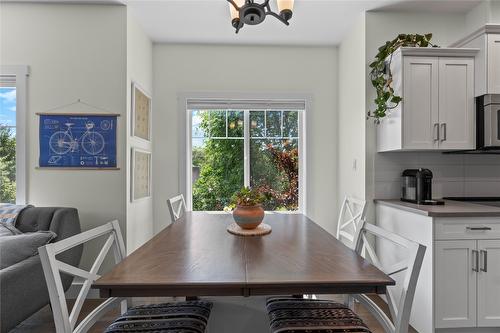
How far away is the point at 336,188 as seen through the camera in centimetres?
342

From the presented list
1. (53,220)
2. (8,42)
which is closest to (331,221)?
(53,220)

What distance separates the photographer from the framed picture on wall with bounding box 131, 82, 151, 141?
8.97 feet

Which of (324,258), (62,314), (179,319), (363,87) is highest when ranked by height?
(363,87)

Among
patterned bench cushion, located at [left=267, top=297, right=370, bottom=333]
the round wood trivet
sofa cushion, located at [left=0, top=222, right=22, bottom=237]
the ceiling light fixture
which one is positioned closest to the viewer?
patterned bench cushion, located at [left=267, top=297, right=370, bottom=333]

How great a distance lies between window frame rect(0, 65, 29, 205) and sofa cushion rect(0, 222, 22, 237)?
0.43 m

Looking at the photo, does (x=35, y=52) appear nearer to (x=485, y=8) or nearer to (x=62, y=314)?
(x=62, y=314)

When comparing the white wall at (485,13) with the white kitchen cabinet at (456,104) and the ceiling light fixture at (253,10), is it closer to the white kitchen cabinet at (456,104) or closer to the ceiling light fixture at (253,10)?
the white kitchen cabinet at (456,104)

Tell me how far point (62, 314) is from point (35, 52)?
8.33 ft

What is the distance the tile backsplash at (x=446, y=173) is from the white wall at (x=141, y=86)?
2339 millimetres

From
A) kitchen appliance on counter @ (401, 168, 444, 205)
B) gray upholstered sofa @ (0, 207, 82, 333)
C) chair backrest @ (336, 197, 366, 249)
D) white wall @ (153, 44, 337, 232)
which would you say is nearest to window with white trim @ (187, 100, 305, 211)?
white wall @ (153, 44, 337, 232)

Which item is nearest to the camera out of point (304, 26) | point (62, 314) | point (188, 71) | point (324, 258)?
point (62, 314)

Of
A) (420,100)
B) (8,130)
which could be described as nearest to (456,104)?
(420,100)

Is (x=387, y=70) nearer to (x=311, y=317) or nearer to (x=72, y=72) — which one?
(x=311, y=317)

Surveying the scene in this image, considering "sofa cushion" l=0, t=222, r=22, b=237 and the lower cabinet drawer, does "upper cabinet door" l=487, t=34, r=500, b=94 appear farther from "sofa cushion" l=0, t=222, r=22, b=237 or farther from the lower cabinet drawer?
"sofa cushion" l=0, t=222, r=22, b=237
